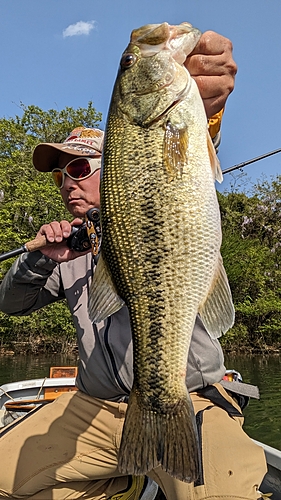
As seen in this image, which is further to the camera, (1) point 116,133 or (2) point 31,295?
(2) point 31,295

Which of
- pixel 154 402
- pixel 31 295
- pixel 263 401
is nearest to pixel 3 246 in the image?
pixel 263 401

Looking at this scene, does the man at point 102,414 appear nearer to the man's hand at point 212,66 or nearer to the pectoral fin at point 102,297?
the man's hand at point 212,66

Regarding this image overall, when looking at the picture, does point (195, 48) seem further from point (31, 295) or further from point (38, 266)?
point (31, 295)

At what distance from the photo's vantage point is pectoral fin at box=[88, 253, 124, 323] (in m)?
1.97

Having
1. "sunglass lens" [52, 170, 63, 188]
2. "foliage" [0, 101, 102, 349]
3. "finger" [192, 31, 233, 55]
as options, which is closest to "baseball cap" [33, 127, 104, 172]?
"sunglass lens" [52, 170, 63, 188]

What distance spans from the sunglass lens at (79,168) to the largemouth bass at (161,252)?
1.25 meters

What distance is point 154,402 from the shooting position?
6.06ft

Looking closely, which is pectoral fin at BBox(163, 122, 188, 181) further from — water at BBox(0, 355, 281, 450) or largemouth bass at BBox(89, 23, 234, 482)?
water at BBox(0, 355, 281, 450)

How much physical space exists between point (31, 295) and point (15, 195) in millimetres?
21698

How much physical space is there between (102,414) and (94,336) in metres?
0.45

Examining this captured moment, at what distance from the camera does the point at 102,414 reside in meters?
2.65

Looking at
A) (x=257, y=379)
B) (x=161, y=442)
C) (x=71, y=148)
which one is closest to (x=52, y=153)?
(x=71, y=148)

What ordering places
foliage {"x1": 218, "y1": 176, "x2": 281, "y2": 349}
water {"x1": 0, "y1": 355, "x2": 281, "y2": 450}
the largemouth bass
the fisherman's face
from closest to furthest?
the largemouth bass → the fisherman's face → water {"x1": 0, "y1": 355, "x2": 281, "y2": 450} → foliage {"x1": 218, "y1": 176, "x2": 281, "y2": 349}

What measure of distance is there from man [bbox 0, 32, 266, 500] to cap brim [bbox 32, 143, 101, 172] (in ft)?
2.72
